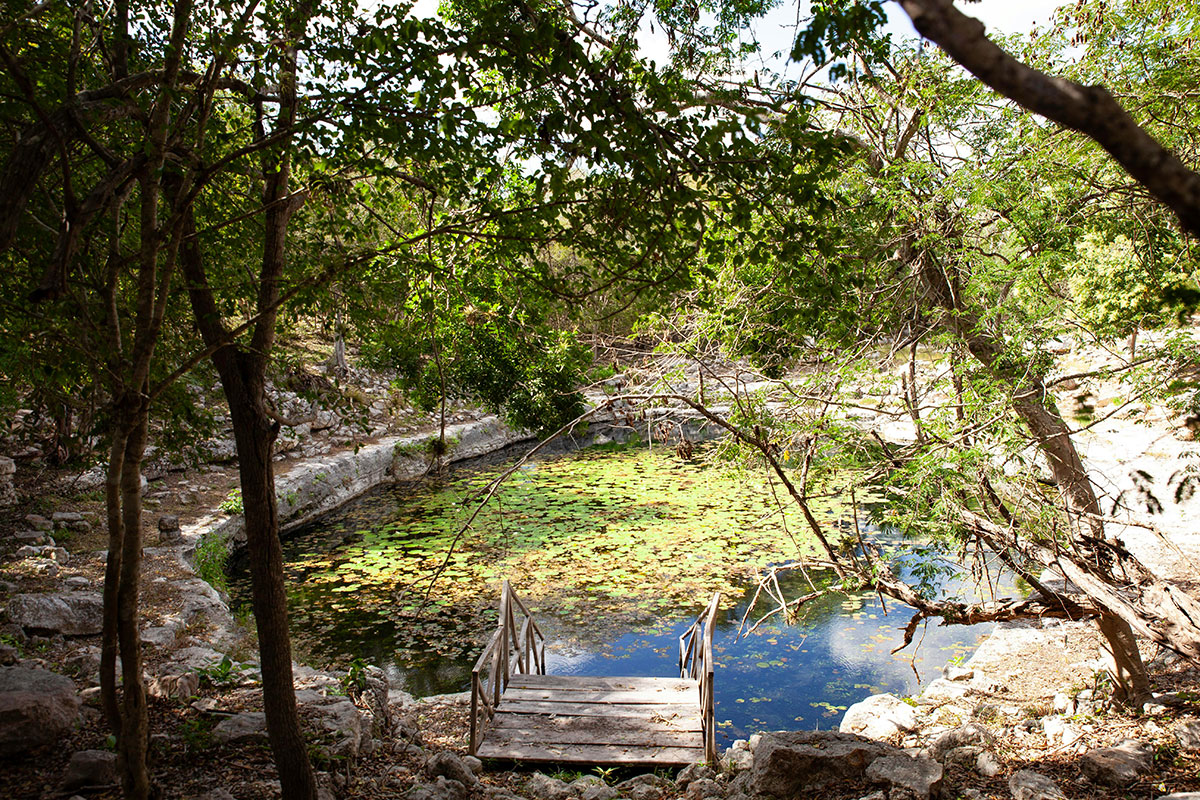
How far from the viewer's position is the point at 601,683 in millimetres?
6098

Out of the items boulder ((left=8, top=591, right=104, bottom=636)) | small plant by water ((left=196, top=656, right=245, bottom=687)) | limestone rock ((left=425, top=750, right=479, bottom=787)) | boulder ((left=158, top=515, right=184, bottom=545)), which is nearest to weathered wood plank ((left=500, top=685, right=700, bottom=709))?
limestone rock ((left=425, top=750, right=479, bottom=787))

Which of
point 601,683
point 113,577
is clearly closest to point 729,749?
point 601,683

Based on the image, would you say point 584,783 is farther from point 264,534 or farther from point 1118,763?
point 1118,763

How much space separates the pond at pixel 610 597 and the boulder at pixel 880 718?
62cm

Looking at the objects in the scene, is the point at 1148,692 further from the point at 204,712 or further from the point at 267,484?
the point at 204,712

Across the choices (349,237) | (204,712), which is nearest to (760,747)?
(204,712)

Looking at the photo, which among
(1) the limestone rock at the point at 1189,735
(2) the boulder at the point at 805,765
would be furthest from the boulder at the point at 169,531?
(1) the limestone rock at the point at 1189,735

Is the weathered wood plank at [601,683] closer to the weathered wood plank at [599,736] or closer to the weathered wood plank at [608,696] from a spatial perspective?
the weathered wood plank at [608,696]

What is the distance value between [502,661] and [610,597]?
3344 millimetres

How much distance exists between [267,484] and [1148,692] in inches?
224

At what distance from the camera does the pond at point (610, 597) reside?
7.23 m

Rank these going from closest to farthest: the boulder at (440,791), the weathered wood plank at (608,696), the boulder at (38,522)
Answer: the boulder at (440,791) < the weathered wood plank at (608,696) < the boulder at (38,522)

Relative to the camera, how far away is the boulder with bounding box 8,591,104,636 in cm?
581

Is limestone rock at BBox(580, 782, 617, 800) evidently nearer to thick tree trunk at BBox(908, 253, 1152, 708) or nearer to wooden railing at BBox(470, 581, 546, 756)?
wooden railing at BBox(470, 581, 546, 756)
